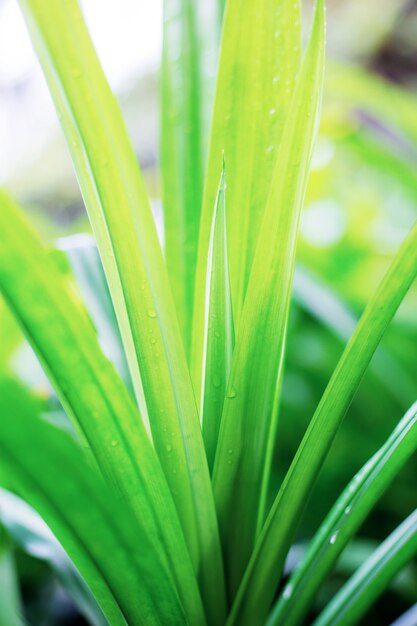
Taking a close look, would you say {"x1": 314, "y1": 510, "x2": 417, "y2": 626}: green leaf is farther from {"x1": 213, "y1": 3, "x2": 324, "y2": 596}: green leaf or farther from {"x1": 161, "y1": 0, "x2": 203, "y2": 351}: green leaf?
{"x1": 161, "y1": 0, "x2": 203, "y2": 351}: green leaf

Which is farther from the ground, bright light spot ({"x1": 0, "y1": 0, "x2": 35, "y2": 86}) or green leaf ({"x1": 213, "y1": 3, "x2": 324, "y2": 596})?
bright light spot ({"x1": 0, "y1": 0, "x2": 35, "y2": 86})

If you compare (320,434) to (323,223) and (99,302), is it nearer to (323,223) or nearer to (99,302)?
(99,302)

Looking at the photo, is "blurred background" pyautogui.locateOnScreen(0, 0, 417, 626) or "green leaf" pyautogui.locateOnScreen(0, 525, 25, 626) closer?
"green leaf" pyautogui.locateOnScreen(0, 525, 25, 626)

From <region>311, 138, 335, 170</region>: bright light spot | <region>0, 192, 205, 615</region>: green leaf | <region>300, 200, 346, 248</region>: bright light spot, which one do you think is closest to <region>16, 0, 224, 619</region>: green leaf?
<region>0, 192, 205, 615</region>: green leaf

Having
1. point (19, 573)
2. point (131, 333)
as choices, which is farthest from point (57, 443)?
point (19, 573)

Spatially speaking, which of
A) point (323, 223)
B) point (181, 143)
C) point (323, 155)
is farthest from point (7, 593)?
point (323, 155)

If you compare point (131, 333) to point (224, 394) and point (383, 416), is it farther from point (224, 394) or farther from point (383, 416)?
point (383, 416)
